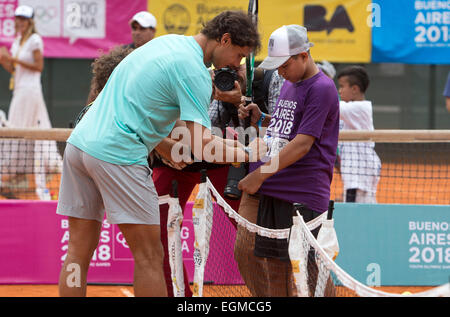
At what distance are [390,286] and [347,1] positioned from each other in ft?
27.1

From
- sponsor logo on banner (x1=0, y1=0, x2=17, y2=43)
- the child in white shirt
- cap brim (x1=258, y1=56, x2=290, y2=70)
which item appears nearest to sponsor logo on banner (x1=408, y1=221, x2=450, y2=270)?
the child in white shirt

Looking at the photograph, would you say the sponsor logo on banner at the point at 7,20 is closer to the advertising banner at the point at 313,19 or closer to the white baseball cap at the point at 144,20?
the advertising banner at the point at 313,19

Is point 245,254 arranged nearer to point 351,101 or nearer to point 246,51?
point 246,51

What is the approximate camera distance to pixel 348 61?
13.7 meters

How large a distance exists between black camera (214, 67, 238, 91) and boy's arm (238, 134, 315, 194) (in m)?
0.54

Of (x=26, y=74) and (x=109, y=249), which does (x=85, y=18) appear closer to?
(x=26, y=74)

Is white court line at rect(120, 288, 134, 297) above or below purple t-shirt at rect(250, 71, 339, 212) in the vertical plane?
below

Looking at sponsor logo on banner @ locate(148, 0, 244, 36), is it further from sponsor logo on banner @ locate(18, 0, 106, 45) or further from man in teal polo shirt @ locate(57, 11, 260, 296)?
man in teal polo shirt @ locate(57, 11, 260, 296)

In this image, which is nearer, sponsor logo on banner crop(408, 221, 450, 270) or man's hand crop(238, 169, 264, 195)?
man's hand crop(238, 169, 264, 195)

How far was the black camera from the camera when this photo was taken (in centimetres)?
436

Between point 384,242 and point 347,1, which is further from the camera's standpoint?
point 347,1

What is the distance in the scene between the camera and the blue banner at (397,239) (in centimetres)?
614
